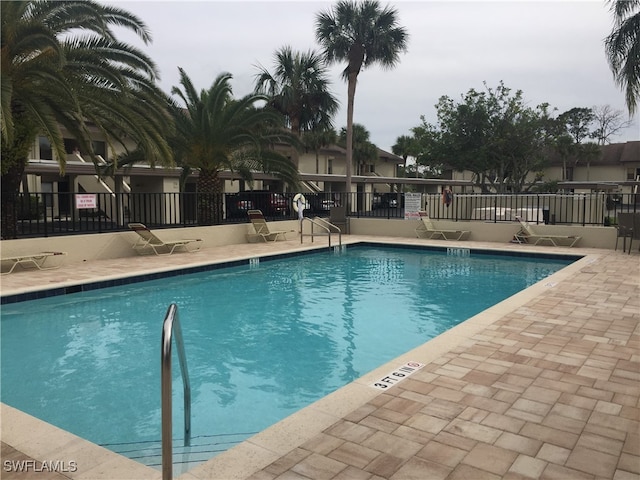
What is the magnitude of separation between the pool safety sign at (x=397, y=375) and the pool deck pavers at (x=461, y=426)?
0.19ft

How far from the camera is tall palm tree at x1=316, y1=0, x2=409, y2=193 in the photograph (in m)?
22.5

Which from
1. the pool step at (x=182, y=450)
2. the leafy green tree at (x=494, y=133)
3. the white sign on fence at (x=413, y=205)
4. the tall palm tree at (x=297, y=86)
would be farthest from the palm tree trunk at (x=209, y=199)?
the leafy green tree at (x=494, y=133)

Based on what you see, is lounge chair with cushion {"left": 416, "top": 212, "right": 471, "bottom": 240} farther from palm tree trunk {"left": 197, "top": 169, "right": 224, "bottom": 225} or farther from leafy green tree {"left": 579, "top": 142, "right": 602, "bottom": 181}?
leafy green tree {"left": 579, "top": 142, "right": 602, "bottom": 181}

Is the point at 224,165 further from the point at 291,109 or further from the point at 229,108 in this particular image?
the point at 291,109

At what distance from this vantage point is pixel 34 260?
11219mm

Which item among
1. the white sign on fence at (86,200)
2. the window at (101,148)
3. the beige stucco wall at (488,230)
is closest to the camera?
the white sign on fence at (86,200)

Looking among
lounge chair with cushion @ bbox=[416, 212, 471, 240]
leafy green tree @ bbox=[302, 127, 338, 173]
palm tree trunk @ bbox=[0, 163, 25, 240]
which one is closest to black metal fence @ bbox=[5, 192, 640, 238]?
lounge chair with cushion @ bbox=[416, 212, 471, 240]

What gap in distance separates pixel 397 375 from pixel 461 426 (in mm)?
1088

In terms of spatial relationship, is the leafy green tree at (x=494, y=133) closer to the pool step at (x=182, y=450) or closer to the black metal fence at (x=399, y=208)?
the black metal fence at (x=399, y=208)

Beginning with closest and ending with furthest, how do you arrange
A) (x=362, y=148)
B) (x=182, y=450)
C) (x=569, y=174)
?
(x=182, y=450), (x=362, y=148), (x=569, y=174)

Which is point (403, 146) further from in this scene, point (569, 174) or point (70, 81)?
point (70, 81)

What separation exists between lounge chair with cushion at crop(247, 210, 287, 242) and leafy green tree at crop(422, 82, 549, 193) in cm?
1667

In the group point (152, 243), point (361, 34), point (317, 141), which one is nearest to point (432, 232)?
point (152, 243)

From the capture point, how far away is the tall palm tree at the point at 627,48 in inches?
543
